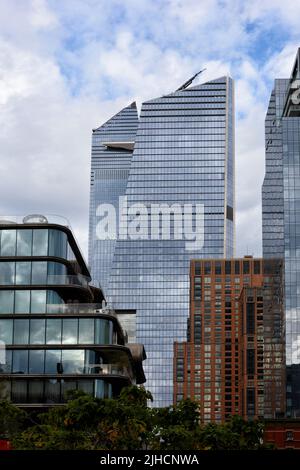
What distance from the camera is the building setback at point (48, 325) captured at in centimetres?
8806

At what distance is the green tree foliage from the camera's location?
2451 inches

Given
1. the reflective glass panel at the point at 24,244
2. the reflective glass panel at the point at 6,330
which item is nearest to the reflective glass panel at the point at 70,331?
the reflective glass panel at the point at 6,330

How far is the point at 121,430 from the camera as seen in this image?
6444 centimetres

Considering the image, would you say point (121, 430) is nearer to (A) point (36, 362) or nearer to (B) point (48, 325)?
(A) point (36, 362)

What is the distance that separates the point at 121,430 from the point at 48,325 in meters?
Result: 28.0

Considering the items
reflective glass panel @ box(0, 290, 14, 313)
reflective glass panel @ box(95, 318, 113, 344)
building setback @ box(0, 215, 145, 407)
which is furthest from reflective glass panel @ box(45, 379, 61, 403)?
reflective glass panel @ box(0, 290, 14, 313)

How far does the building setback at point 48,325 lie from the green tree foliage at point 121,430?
17959 mm

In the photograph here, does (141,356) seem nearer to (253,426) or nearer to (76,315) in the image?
(76,315)

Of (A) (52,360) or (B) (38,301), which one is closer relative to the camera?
(A) (52,360)

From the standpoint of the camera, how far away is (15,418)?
237ft

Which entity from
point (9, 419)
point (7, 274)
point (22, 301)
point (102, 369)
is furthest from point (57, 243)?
point (9, 419)

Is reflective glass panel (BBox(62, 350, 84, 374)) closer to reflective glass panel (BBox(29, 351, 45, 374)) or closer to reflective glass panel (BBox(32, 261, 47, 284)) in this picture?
reflective glass panel (BBox(29, 351, 45, 374))

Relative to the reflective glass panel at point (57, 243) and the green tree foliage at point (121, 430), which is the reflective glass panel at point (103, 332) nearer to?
the reflective glass panel at point (57, 243)
